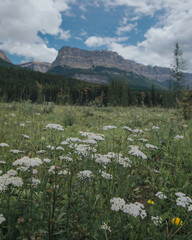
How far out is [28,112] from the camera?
8875 millimetres

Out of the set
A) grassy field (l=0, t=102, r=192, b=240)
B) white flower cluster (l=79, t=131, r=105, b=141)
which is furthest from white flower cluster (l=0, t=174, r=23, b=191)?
white flower cluster (l=79, t=131, r=105, b=141)

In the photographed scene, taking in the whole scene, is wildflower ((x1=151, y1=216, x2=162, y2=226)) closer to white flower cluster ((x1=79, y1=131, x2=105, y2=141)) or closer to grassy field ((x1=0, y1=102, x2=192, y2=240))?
grassy field ((x1=0, y1=102, x2=192, y2=240))

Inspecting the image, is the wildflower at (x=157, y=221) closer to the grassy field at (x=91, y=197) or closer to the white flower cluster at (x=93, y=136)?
the grassy field at (x=91, y=197)

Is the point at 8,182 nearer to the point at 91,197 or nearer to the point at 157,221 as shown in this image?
the point at 91,197

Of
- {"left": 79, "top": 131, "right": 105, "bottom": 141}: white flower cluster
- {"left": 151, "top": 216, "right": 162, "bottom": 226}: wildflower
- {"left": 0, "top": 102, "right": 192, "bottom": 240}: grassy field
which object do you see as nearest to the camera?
{"left": 0, "top": 102, "right": 192, "bottom": 240}: grassy field

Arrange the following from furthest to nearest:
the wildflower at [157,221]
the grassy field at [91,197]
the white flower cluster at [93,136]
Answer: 1. the white flower cluster at [93,136]
2. the wildflower at [157,221]
3. the grassy field at [91,197]

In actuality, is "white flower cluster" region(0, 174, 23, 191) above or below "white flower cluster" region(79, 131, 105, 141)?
below

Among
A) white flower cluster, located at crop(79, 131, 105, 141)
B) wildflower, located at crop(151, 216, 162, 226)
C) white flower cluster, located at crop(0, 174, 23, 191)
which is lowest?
wildflower, located at crop(151, 216, 162, 226)

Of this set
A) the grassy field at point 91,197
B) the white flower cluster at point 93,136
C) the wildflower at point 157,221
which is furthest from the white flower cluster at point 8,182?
the wildflower at point 157,221

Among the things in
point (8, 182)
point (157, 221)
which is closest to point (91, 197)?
point (157, 221)

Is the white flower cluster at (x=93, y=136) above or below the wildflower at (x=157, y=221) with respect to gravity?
above

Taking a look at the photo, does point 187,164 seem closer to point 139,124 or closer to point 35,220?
point 35,220

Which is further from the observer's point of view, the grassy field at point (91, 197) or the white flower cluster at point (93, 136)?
the white flower cluster at point (93, 136)

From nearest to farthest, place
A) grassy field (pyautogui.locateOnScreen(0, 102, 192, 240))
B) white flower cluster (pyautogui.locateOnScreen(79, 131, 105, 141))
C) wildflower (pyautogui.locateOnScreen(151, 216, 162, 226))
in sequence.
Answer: grassy field (pyautogui.locateOnScreen(0, 102, 192, 240)) < wildflower (pyautogui.locateOnScreen(151, 216, 162, 226)) < white flower cluster (pyautogui.locateOnScreen(79, 131, 105, 141))
